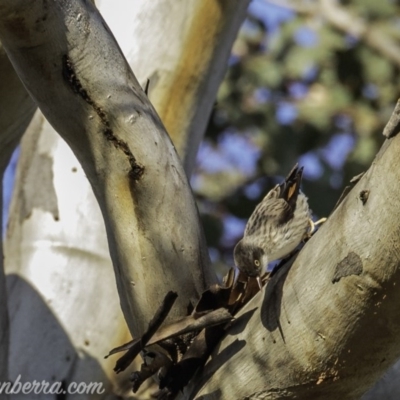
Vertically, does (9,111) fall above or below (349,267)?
above

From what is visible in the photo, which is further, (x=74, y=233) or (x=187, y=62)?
(x=187, y=62)

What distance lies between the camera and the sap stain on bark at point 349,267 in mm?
1854

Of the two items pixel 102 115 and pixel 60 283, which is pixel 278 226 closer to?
pixel 60 283

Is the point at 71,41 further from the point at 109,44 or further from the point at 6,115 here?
the point at 6,115

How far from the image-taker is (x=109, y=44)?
2262 millimetres

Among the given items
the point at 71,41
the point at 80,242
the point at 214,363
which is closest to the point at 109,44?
the point at 71,41

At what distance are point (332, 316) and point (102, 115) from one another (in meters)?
0.79

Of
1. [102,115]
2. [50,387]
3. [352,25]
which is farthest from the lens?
[352,25]

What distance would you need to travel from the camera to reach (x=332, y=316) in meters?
1.93

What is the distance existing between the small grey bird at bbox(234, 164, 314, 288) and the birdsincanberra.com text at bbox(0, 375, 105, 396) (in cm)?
67

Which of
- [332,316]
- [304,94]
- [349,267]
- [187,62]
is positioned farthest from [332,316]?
[304,94]

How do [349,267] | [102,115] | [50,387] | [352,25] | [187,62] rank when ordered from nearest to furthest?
[349,267], [102,115], [50,387], [187,62], [352,25]

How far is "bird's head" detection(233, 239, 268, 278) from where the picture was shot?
280 cm

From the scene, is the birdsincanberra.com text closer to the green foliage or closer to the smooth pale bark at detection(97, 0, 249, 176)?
the smooth pale bark at detection(97, 0, 249, 176)
